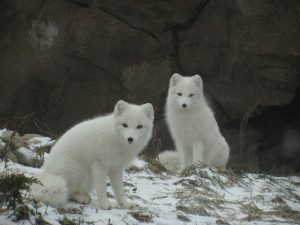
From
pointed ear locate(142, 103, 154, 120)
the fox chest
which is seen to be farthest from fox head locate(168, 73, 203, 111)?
pointed ear locate(142, 103, 154, 120)

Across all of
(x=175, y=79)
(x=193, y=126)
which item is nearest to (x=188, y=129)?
(x=193, y=126)

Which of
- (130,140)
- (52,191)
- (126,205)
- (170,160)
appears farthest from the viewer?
(170,160)

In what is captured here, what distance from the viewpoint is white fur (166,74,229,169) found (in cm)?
773

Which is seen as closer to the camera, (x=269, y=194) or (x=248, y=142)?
(x=269, y=194)

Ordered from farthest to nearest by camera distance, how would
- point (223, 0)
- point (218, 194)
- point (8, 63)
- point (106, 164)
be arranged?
1. point (8, 63)
2. point (223, 0)
3. point (218, 194)
4. point (106, 164)

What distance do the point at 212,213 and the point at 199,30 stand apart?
478 centimetres

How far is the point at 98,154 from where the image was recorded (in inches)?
199

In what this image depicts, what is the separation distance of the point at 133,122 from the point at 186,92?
8.59 ft

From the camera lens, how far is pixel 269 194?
264 inches

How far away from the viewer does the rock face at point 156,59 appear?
9.55m

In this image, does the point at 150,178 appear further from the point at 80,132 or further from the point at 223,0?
the point at 223,0

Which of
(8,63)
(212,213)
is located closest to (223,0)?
(8,63)

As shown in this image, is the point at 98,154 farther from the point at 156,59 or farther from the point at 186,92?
the point at 156,59

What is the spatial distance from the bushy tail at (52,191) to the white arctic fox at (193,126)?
3093 millimetres
